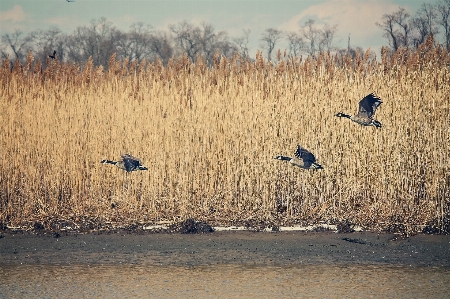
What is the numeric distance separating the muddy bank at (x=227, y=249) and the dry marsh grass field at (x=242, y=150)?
508 millimetres

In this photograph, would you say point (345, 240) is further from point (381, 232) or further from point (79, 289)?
point (79, 289)

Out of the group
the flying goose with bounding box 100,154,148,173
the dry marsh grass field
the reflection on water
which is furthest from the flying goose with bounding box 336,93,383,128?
the flying goose with bounding box 100,154,148,173

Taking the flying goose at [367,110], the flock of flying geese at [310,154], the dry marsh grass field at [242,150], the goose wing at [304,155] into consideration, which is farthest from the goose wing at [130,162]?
the flying goose at [367,110]

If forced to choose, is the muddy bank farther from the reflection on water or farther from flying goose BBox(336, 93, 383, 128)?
flying goose BBox(336, 93, 383, 128)

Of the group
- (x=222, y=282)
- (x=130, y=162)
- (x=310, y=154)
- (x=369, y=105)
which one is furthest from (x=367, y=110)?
(x=222, y=282)

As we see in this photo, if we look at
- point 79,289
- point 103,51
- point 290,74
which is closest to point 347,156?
point 290,74

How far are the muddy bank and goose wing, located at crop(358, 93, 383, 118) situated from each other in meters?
1.37

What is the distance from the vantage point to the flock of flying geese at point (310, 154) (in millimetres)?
7168

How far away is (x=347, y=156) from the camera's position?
8016mm

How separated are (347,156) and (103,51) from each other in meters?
46.8

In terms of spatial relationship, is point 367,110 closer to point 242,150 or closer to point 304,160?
point 304,160

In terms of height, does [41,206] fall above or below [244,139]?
below

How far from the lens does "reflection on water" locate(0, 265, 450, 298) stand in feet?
15.6

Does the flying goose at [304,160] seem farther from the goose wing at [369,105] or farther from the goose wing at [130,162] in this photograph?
the goose wing at [130,162]
